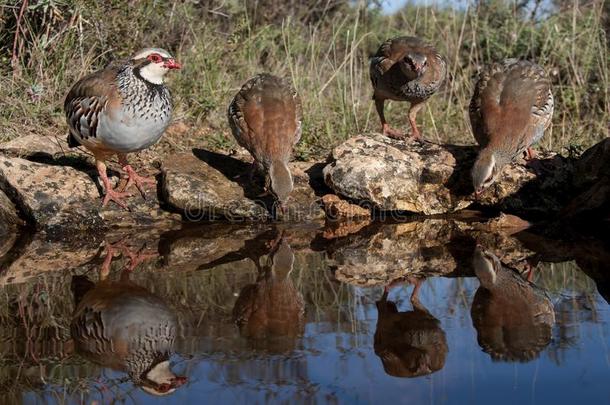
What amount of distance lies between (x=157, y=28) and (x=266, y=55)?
1.75 m

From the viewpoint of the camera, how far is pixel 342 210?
7305 millimetres

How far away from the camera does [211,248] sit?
21.1ft

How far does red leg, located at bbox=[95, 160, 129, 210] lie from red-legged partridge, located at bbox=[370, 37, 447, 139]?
2811 mm

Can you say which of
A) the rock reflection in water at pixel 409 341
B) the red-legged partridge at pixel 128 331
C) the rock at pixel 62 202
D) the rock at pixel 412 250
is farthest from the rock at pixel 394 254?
the rock at pixel 62 202

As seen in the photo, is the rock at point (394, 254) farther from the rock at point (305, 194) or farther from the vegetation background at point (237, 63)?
the vegetation background at point (237, 63)

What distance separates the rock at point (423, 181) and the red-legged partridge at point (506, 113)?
0.26 meters

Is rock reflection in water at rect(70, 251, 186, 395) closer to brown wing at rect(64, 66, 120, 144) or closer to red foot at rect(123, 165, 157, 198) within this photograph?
brown wing at rect(64, 66, 120, 144)

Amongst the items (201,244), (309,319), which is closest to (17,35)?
(201,244)

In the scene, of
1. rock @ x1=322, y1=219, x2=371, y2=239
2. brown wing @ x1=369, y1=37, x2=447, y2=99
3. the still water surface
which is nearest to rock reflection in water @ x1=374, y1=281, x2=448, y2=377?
the still water surface

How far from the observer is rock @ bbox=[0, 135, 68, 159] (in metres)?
8.06

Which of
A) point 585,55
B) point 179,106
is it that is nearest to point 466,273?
point 179,106

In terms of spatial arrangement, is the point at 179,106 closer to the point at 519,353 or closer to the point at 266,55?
the point at 266,55

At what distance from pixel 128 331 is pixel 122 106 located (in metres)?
2.55

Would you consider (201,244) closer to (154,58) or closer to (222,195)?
(222,195)
